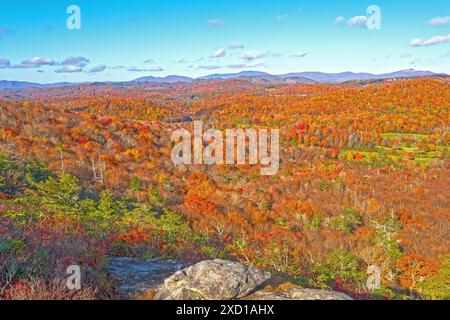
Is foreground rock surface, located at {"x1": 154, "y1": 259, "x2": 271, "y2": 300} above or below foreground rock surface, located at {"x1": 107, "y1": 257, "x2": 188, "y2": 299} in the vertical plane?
above

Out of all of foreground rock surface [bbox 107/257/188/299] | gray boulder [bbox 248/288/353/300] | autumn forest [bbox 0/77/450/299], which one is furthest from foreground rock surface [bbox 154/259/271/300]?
autumn forest [bbox 0/77/450/299]

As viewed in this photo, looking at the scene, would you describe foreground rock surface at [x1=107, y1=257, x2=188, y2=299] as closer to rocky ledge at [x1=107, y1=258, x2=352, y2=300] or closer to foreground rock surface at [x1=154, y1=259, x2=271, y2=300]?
rocky ledge at [x1=107, y1=258, x2=352, y2=300]

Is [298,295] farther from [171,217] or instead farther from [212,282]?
[171,217]

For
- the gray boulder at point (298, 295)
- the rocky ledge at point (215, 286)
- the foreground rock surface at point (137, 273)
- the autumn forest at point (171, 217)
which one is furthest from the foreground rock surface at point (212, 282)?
the autumn forest at point (171, 217)

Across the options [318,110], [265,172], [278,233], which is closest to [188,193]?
[278,233]

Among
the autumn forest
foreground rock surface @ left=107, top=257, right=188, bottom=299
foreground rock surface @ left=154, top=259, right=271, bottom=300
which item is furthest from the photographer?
the autumn forest

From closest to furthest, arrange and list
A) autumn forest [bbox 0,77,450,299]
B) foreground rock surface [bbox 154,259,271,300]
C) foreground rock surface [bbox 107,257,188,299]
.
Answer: foreground rock surface [bbox 154,259,271,300], foreground rock surface [bbox 107,257,188,299], autumn forest [bbox 0,77,450,299]
